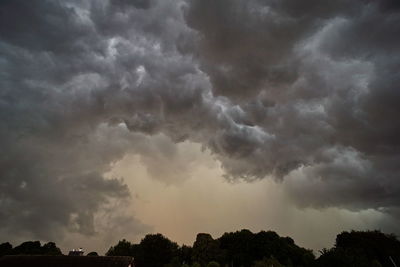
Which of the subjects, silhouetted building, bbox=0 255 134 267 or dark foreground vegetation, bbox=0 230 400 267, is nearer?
silhouetted building, bbox=0 255 134 267

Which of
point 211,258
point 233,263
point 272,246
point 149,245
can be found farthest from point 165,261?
point 272,246

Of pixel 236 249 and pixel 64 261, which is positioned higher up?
pixel 236 249

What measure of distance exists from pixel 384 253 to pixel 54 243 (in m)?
107

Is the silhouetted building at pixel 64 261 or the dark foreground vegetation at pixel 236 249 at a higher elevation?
the dark foreground vegetation at pixel 236 249

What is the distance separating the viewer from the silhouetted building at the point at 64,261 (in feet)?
194

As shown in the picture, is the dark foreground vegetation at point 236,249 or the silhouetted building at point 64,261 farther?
the dark foreground vegetation at point 236,249

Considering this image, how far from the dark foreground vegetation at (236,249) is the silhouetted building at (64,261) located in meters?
28.2

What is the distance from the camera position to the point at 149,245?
101500mm

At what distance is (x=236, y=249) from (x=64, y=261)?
54373 mm

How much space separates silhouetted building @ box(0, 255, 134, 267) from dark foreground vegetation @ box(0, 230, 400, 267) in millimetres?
28162

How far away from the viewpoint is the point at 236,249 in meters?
98.4

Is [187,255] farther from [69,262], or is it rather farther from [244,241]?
[69,262]

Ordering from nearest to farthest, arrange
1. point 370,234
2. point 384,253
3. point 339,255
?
point 339,255
point 384,253
point 370,234

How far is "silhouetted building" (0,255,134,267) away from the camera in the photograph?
59.1 m
